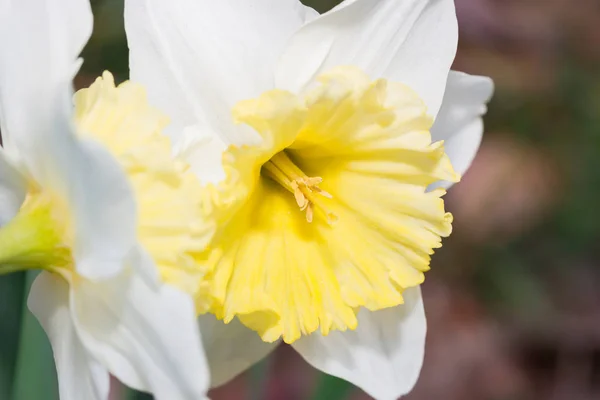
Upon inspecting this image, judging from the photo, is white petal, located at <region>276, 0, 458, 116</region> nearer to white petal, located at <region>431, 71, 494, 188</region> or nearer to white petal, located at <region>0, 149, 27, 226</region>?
white petal, located at <region>431, 71, 494, 188</region>

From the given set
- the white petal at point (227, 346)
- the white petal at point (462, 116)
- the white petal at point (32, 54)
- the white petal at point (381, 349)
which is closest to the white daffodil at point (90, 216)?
the white petal at point (32, 54)

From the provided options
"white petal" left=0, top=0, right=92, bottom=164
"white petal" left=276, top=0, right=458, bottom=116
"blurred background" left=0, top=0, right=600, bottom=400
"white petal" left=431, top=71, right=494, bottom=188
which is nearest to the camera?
"white petal" left=0, top=0, right=92, bottom=164

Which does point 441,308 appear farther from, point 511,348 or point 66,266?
point 66,266

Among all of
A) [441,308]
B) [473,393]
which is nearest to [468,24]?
[441,308]

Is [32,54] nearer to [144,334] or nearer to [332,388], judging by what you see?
[144,334]

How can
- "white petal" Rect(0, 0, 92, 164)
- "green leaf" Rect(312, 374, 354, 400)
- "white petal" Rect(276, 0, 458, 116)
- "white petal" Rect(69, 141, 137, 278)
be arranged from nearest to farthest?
"white petal" Rect(69, 141, 137, 278) < "white petal" Rect(0, 0, 92, 164) < "white petal" Rect(276, 0, 458, 116) < "green leaf" Rect(312, 374, 354, 400)

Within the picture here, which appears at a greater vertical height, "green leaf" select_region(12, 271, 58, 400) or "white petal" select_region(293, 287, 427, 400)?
"white petal" select_region(293, 287, 427, 400)

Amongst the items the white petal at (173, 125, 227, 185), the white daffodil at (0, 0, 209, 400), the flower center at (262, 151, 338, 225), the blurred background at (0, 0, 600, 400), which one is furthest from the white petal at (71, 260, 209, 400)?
the blurred background at (0, 0, 600, 400)
